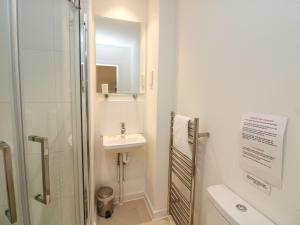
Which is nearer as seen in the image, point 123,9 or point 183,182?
point 183,182

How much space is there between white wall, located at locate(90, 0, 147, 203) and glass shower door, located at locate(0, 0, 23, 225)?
3.39 ft

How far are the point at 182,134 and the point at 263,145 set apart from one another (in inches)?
25.3

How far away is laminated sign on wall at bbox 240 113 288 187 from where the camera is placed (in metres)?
0.75

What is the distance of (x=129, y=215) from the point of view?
1917 mm

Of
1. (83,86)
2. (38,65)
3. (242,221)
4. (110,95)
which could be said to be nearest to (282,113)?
(242,221)

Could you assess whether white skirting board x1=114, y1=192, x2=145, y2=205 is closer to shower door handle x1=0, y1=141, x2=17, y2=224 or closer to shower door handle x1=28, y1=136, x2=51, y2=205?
shower door handle x1=28, y1=136, x2=51, y2=205

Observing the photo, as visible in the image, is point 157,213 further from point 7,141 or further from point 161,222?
point 7,141

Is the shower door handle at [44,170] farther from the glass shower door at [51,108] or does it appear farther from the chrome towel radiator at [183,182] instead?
the chrome towel radiator at [183,182]

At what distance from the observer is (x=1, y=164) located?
0.78 metres

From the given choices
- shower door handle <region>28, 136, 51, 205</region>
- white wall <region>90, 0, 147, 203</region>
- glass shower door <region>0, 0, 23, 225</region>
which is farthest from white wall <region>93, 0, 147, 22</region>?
shower door handle <region>28, 136, 51, 205</region>

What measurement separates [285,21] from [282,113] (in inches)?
15.8

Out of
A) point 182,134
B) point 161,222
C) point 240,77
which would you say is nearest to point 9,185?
point 182,134

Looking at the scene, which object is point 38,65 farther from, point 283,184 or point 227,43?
point 283,184

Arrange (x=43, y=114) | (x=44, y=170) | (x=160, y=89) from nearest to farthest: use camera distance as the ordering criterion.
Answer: (x=44, y=170), (x=43, y=114), (x=160, y=89)
